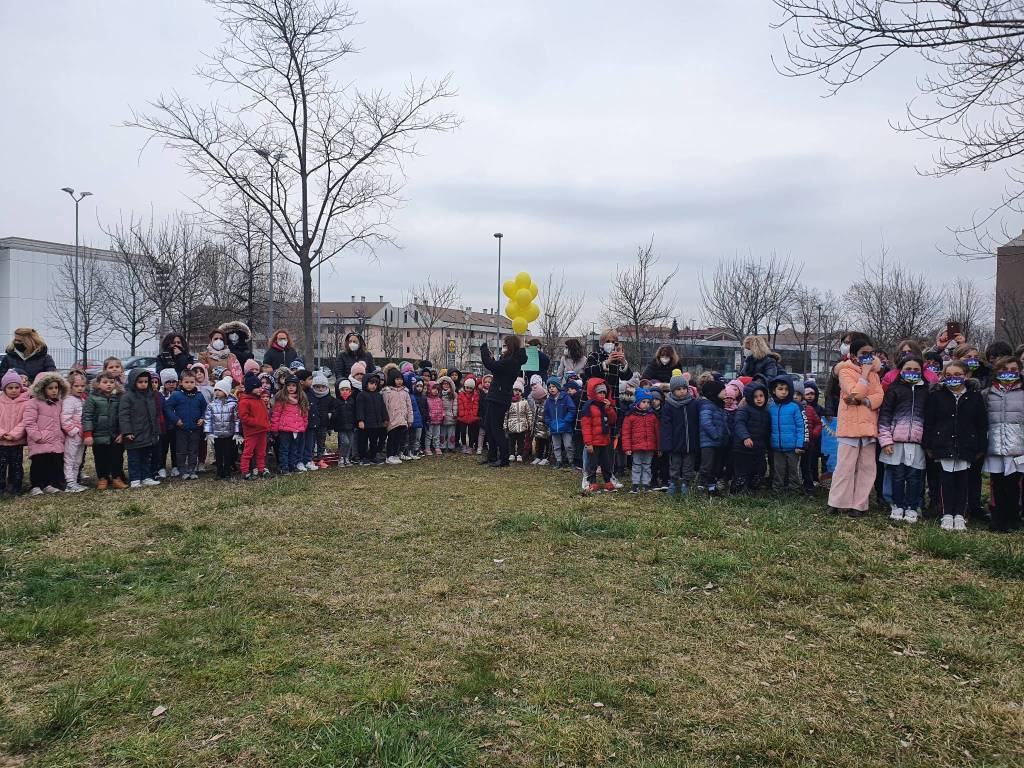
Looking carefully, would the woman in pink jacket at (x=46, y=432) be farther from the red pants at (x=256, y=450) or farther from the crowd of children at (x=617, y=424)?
the red pants at (x=256, y=450)

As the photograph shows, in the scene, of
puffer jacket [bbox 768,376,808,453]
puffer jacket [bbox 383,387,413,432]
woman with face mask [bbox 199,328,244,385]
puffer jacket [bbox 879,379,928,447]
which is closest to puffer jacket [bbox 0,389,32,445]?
woman with face mask [bbox 199,328,244,385]

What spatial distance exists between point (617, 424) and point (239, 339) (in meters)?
6.75

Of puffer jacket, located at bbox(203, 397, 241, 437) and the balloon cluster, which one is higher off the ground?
the balloon cluster

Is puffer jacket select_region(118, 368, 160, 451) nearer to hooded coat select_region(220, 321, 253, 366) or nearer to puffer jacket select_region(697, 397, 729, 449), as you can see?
hooded coat select_region(220, 321, 253, 366)

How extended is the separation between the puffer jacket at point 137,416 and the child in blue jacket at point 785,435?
854cm

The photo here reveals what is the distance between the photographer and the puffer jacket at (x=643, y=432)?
984 cm

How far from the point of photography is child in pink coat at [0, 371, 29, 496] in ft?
29.6

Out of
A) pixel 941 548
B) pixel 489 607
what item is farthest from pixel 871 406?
pixel 489 607

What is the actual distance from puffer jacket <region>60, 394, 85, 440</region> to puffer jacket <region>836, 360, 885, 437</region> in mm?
9863

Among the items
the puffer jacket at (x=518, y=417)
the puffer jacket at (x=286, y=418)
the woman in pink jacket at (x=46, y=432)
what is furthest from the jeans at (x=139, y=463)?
the puffer jacket at (x=518, y=417)

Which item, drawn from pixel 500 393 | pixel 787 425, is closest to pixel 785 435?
pixel 787 425

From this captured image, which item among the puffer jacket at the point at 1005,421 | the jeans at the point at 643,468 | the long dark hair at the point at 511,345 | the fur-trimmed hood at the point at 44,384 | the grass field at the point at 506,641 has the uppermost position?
the long dark hair at the point at 511,345

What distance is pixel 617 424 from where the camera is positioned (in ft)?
36.1

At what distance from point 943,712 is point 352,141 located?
50.1ft
